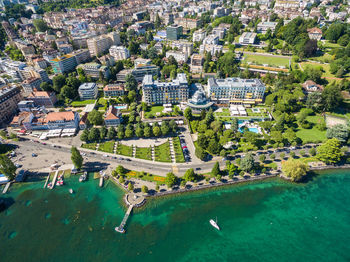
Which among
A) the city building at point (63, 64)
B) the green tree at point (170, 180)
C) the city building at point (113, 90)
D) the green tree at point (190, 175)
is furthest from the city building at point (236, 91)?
the city building at point (63, 64)

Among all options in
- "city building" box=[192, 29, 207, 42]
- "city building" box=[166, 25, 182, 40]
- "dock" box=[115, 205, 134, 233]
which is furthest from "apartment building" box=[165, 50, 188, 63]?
"dock" box=[115, 205, 134, 233]

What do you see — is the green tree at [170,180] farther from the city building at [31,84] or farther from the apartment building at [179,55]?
the apartment building at [179,55]

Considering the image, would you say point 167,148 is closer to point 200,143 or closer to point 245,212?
point 200,143

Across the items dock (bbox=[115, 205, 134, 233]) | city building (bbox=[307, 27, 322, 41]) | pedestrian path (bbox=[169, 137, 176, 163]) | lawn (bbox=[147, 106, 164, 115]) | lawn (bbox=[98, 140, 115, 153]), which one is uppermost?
city building (bbox=[307, 27, 322, 41])

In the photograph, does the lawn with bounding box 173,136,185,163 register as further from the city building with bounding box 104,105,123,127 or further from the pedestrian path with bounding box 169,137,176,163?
the city building with bounding box 104,105,123,127

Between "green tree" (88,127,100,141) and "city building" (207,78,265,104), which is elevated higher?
"city building" (207,78,265,104)

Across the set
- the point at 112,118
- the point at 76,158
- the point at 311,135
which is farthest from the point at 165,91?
the point at 311,135

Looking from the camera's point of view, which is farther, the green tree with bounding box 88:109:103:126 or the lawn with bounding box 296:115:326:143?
the green tree with bounding box 88:109:103:126
